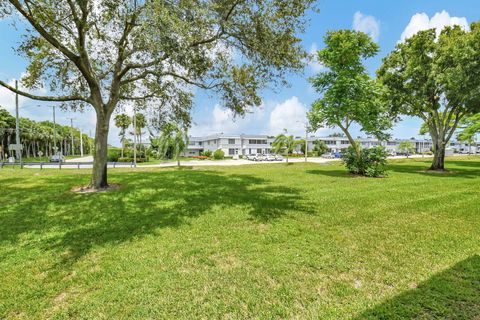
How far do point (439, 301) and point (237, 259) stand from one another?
2.82 metres

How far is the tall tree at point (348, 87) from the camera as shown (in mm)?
15391

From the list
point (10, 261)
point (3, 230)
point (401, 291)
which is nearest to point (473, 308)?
point (401, 291)

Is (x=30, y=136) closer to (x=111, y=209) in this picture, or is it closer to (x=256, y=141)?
(x=256, y=141)

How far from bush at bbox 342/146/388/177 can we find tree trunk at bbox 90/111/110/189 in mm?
Result: 14477

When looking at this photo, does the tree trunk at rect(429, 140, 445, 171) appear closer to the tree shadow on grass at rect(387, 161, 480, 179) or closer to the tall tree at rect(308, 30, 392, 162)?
the tree shadow on grass at rect(387, 161, 480, 179)

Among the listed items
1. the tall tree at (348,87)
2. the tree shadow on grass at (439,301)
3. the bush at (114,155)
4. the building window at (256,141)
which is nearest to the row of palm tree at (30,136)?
the bush at (114,155)

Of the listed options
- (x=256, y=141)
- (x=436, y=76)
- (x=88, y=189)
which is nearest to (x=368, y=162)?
(x=436, y=76)

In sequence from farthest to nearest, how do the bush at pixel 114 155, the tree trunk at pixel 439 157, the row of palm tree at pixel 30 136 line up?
the row of palm tree at pixel 30 136, the bush at pixel 114 155, the tree trunk at pixel 439 157

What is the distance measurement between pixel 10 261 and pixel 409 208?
9.85m

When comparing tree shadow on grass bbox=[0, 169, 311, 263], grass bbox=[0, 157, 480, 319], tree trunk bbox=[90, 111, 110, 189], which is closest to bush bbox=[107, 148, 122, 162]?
tree shadow on grass bbox=[0, 169, 311, 263]

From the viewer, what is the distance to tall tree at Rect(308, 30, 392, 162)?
606 inches

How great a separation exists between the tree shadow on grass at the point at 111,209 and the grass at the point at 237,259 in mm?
55

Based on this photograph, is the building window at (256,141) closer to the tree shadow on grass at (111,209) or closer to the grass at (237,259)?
the tree shadow on grass at (111,209)

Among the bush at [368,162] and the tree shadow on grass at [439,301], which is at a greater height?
the bush at [368,162]
